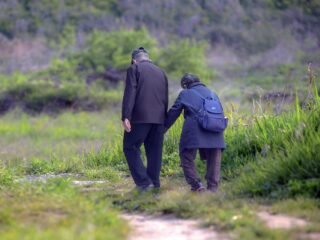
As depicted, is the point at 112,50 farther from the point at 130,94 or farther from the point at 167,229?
the point at 167,229

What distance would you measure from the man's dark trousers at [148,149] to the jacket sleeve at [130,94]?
0.23 metres

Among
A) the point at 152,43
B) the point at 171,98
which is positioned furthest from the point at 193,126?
the point at 152,43

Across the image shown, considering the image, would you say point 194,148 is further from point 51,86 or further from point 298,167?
point 51,86

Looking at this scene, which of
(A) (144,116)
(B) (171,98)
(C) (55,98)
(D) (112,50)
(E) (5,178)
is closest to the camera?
(A) (144,116)

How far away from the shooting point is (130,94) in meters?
7.91

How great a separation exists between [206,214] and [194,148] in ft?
4.86

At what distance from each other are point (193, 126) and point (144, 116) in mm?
632

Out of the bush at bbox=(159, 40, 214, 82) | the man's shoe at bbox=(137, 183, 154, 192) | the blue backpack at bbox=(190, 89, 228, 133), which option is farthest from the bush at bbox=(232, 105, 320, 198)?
the bush at bbox=(159, 40, 214, 82)

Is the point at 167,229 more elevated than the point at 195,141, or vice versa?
the point at 195,141

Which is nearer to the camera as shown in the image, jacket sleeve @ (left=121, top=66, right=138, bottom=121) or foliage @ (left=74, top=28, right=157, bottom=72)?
jacket sleeve @ (left=121, top=66, right=138, bottom=121)

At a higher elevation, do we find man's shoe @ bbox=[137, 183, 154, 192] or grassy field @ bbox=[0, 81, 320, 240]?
grassy field @ bbox=[0, 81, 320, 240]

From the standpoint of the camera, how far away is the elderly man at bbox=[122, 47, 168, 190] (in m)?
7.96

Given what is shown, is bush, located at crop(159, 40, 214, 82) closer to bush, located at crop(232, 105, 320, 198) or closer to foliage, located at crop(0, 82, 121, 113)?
foliage, located at crop(0, 82, 121, 113)

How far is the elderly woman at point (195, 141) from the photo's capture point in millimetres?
7781
